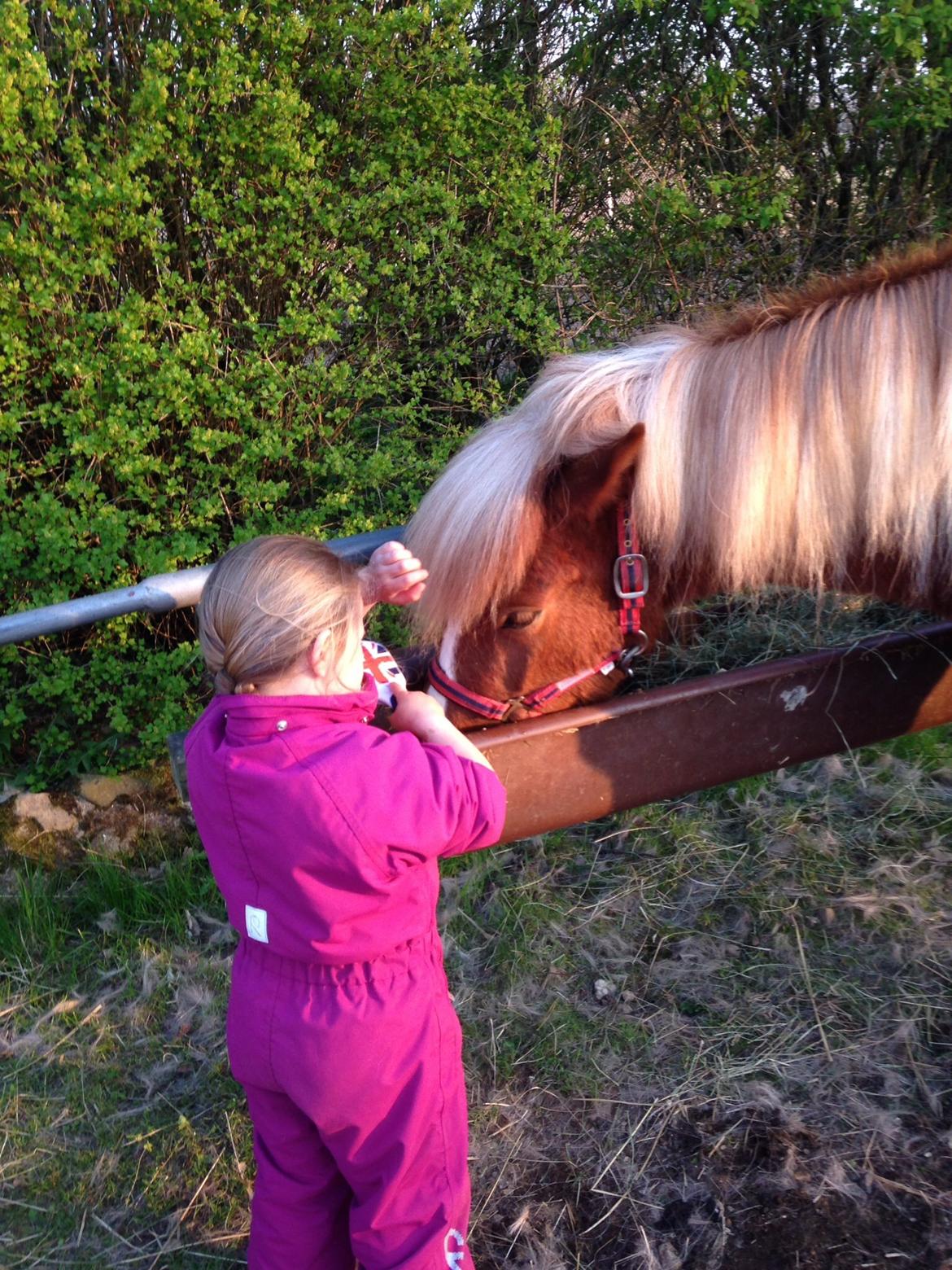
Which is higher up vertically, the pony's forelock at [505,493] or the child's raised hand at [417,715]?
the pony's forelock at [505,493]

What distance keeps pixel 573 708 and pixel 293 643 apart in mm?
1006

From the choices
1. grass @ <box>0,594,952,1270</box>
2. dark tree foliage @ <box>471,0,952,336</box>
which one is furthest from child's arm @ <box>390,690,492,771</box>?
dark tree foliage @ <box>471,0,952,336</box>

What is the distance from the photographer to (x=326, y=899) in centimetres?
145

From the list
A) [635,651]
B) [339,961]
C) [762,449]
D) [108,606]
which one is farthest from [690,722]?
[108,606]

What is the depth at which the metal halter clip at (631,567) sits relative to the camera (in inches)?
86.0

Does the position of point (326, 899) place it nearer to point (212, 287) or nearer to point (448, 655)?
→ point (448, 655)

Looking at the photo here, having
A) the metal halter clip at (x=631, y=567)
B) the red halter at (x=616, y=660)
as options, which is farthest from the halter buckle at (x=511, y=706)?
the metal halter clip at (x=631, y=567)

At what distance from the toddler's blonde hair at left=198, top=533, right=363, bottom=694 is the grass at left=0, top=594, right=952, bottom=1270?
4.42 feet

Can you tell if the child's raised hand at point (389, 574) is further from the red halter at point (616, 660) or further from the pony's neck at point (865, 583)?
the pony's neck at point (865, 583)

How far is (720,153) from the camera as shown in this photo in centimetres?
455

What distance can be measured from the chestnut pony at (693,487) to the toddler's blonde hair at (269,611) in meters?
0.62

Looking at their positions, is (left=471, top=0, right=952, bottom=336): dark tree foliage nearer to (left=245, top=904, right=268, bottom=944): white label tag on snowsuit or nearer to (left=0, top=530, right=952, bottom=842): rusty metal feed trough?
(left=0, top=530, right=952, bottom=842): rusty metal feed trough

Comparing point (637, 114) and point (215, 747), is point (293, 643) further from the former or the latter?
point (637, 114)

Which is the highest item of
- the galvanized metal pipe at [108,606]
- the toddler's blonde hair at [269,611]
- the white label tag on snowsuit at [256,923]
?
the toddler's blonde hair at [269,611]
